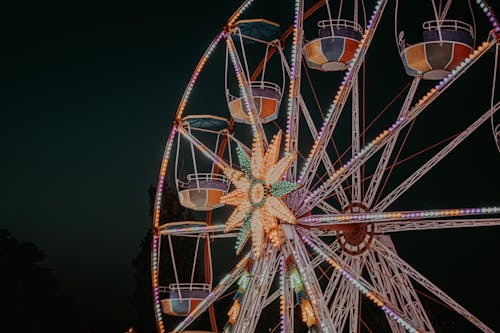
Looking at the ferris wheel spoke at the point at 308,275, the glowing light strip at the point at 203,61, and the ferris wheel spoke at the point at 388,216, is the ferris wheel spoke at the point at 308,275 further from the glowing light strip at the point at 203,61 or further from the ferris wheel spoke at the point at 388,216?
the glowing light strip at the point at 203,61

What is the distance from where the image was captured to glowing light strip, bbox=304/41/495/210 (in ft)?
34.3

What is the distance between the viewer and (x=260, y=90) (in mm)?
14273

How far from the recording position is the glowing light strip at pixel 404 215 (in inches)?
395

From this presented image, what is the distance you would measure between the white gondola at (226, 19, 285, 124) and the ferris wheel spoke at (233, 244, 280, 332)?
2.63m

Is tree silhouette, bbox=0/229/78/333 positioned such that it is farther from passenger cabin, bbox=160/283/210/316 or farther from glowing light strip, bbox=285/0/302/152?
glowing light strip, bbox=285/0/302/152

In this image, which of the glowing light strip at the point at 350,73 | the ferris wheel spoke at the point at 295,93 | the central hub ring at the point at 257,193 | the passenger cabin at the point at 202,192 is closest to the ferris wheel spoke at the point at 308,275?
the central hub ring at the point at 257,193

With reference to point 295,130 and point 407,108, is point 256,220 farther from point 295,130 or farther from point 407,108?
point 407,108

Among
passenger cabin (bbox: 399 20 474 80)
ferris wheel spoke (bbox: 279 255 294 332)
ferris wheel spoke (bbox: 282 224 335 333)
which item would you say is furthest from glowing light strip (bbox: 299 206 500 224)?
passenger cabin (bbox: 399 20 474 80)

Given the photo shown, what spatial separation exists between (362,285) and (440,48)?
11.5ft

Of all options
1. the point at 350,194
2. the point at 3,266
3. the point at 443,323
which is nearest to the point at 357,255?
the point at 350,194

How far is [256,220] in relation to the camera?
41.5 feet

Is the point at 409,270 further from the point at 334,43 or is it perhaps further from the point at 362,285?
the point at 334,43

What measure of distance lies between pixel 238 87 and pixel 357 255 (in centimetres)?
363

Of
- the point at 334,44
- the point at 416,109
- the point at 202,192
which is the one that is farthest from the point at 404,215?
the point at 202,192
